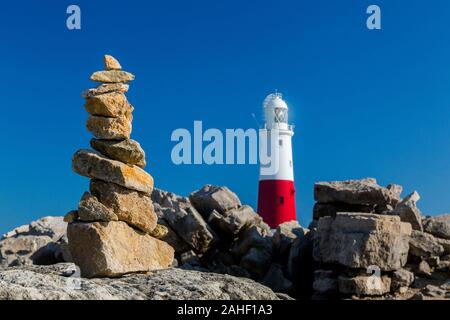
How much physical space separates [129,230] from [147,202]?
3.21 ft

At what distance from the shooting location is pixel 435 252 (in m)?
23.5

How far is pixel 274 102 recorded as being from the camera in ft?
148

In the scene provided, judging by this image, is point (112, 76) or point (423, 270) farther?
point (423, 270)

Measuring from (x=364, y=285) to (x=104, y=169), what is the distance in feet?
34.0

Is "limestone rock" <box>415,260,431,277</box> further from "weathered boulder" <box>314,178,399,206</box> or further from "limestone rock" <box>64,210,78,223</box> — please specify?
"limestone rock" <box>64,210,78,223</box>

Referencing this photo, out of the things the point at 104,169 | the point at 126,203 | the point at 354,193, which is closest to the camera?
the point at 104,169

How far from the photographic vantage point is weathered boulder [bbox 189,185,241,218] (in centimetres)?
2808

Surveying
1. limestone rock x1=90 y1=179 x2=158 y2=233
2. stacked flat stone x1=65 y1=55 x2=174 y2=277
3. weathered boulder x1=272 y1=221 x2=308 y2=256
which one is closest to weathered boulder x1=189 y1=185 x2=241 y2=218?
weathered boulder x1=272 y1=221 x2=308 y2=256

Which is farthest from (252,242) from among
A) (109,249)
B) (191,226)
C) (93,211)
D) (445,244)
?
(109,249)

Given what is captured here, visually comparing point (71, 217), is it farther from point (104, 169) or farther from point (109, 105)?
point (109, 105)

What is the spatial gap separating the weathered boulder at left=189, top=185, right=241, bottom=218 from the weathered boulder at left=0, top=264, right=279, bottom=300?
12.6 metres

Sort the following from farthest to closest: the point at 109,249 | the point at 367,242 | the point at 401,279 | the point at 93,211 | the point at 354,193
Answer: the point at 354,193 → the point at 401,279 → the point at 367,242 → the point at 93,211 → the point at 109,249

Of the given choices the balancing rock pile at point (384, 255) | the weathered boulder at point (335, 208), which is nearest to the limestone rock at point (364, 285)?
the balancing rock pile at point (384, 255)

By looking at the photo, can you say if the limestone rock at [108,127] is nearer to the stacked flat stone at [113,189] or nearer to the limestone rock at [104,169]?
the stacked flat stone at [113,189]
